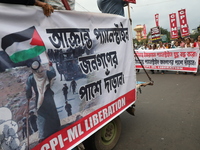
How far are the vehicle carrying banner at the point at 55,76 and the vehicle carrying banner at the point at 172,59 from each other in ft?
22.3

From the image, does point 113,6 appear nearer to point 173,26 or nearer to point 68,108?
point 68,108

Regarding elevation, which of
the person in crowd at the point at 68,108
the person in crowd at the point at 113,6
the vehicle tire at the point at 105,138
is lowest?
the vehicle tire at the point at 105,138

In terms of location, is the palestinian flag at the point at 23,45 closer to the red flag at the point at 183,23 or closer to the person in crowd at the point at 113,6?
the person in crowd at the point at 113,6

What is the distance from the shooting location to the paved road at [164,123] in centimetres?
291

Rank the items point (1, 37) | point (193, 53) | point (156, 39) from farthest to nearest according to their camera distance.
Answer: point (156, 39)
point (193, 53)
point (1, 37)

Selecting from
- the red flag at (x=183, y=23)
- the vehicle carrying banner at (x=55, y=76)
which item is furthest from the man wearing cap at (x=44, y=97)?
the red flag at (x=183, y=23)

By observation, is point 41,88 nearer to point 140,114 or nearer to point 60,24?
point 60,24

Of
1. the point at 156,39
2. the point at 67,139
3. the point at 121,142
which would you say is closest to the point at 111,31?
the point at 67,139

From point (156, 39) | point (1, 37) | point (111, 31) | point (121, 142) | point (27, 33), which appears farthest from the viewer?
point (156, 39)

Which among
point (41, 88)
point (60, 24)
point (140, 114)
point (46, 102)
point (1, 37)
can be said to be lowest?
point (140, 114)

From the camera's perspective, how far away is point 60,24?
1809 millimetres

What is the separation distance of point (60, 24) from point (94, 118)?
1188mm

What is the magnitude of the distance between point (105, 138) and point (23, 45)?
195 cm

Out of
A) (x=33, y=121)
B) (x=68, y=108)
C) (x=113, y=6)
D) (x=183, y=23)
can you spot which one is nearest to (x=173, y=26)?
(x=183, y=23)
